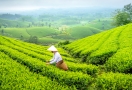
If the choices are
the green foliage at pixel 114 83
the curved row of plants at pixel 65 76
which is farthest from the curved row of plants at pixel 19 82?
the green foliage at pixel 114 83

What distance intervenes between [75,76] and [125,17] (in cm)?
10756

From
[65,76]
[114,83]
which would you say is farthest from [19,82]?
[114,83]

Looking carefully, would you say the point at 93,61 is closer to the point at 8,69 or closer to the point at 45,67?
the point at 45,67

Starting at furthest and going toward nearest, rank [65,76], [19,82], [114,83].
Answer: [65,76] < [114,83] < [19,82]

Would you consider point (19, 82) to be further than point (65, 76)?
No

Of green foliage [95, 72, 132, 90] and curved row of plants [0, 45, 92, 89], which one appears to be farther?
curved row of plants [0, 45, 92, 89]

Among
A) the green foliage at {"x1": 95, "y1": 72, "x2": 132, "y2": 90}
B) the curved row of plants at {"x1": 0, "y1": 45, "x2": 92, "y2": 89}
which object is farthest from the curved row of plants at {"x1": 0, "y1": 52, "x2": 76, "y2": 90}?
the green foliage at {"x1": 95, "y1": 72, "x2": 132, "y2": 90}

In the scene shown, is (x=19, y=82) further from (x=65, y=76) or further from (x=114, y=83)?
(x=114, y=83)

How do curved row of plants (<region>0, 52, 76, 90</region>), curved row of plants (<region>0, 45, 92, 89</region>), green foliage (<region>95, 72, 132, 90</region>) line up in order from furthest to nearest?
curved row of plants (<region>0, 45, 92, 89</region>)
green foliage (<region>95, 72, 132, 90</region>)
curved row of plants (<region>0, 52, 76, 90</region>)

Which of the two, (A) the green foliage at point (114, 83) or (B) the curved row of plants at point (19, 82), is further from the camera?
(A) the green foliage at point (114, 83)

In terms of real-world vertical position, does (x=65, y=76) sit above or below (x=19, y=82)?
below

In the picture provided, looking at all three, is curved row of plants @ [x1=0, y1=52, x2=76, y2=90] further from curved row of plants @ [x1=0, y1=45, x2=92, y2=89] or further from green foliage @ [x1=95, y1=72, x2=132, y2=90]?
green foliage @ [x1=95, y1=72, x2=132, y2=90]

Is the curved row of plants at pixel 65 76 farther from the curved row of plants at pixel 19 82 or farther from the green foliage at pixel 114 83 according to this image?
the green foliage at pixel 114 83

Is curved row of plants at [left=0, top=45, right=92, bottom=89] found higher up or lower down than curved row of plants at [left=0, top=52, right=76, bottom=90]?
A: lower down
